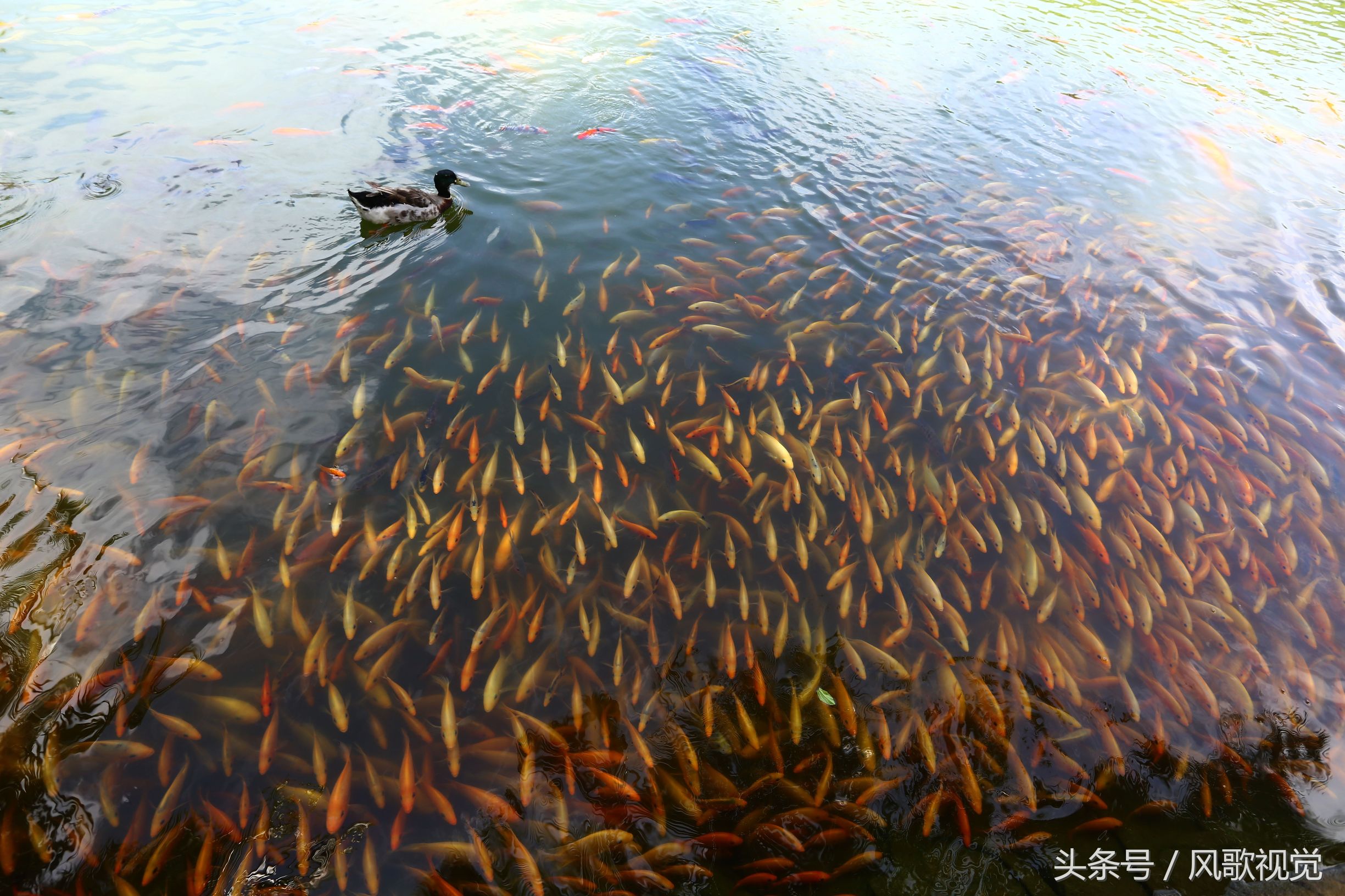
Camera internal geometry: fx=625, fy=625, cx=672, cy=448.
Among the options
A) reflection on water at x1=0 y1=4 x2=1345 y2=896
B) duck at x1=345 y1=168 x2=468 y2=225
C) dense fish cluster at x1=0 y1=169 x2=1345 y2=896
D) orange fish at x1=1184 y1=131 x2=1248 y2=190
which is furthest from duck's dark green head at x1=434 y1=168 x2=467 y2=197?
orange fish at x1=1184 y1=131 x2=1248 y2=190

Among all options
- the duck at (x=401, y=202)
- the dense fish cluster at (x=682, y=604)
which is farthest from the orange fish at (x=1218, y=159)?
the duck at (x=401, y=202)

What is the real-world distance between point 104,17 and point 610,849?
16.6 meters

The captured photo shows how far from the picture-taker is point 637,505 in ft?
16.1

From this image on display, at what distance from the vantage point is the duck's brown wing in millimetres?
6883

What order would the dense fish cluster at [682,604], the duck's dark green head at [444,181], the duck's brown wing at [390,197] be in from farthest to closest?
1. the duck's dark green head at [444,181]
2. the duck's brown wing at [390,197]
3. the dense fish cluster at [682,604]

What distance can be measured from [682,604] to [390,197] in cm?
567

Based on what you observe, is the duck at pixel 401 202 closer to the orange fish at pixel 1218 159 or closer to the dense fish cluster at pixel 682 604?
the dense fish cluster at pixel 682 604

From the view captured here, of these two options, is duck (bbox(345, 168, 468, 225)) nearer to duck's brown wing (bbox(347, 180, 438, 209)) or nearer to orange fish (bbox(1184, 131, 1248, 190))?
duck's brown wing (bbox(347, 180, 438, 209))

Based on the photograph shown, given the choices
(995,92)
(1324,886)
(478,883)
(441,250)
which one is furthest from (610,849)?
(995,92)

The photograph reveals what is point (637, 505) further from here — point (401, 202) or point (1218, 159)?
point (1218, 159)

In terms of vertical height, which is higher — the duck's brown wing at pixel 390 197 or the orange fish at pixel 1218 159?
the orange fish at pixel 1218 159

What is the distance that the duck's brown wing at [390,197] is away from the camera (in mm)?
6883

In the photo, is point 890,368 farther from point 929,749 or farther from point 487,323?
point 487,323

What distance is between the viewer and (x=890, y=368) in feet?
20.2
